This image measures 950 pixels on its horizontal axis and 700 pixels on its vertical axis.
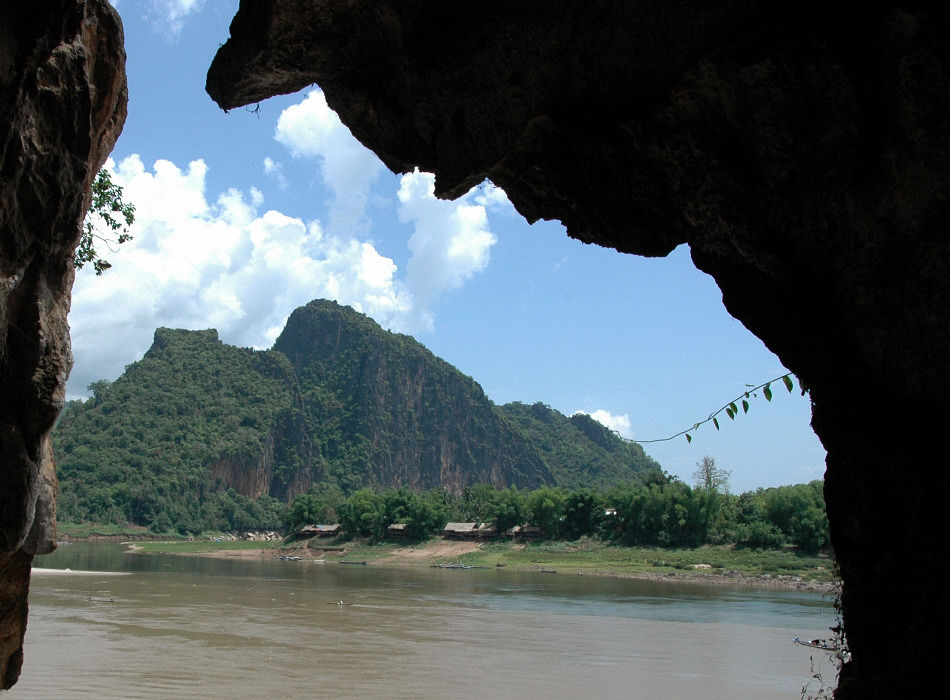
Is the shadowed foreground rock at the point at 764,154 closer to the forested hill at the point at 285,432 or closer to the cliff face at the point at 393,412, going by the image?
the forested hill at the point at 285,432

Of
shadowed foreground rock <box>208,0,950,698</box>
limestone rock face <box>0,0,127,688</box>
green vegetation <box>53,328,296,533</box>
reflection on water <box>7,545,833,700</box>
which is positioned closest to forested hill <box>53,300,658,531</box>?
green vegetation <box>53,328,296,533</box>

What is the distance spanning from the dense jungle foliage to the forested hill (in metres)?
42.0

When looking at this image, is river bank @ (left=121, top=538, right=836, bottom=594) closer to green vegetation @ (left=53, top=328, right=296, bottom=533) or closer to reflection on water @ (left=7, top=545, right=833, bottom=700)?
reflection on water @ (left=7, top=545, right=833, bottom=700)

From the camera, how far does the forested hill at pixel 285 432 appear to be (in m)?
107

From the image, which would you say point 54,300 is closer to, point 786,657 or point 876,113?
point 876,113

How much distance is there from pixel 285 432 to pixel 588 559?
335 ft

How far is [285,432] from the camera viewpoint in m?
146

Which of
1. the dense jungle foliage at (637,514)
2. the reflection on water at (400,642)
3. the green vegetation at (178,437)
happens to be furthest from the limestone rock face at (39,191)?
the green vegetation at (178,437)

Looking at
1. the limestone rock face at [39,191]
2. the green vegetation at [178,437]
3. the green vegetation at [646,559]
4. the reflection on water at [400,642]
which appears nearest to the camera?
the limestone rock face at [39,191]

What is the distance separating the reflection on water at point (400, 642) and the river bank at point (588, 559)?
1003 centimetres

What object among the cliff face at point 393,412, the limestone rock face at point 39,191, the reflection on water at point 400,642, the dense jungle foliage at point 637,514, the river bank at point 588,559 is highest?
the cliff face at point 393,412

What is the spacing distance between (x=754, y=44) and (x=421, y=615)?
22.9 meters

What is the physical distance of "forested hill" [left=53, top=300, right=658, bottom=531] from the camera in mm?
106875

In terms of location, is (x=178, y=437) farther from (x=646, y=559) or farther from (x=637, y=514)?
(x=646, y=559)
